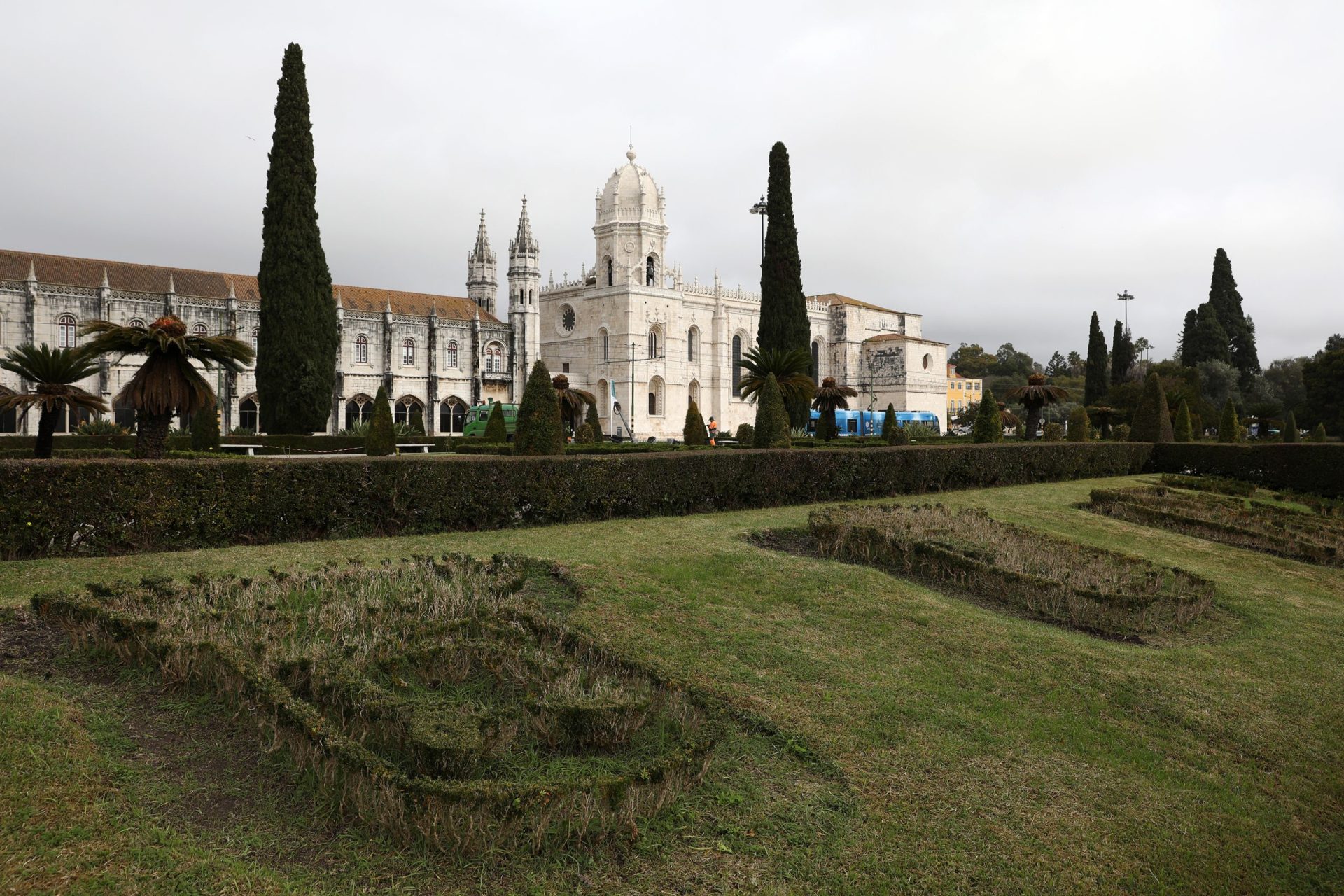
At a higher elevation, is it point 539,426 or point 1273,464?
point 539,426

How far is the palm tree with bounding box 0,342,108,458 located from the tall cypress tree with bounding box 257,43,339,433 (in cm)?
1358

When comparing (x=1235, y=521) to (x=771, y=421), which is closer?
(x=1235, y=521)

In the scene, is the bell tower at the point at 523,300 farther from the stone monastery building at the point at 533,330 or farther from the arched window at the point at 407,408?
the arched window at the point at 407,408

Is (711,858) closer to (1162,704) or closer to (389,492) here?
(1162,704)

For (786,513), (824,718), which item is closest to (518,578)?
(824,718)

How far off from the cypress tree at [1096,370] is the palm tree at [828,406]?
1146 inches

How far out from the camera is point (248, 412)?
45500 mm

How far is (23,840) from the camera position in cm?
334

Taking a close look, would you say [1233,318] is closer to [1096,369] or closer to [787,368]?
[1096,369]

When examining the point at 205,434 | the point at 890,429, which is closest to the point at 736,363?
the point at 890,429

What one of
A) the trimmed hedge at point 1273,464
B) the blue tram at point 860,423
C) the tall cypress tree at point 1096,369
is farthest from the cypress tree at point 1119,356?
the trimmed hedge at point 1273,464

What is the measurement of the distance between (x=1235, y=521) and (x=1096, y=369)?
4146 centimetres

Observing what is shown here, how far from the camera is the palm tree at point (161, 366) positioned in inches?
439

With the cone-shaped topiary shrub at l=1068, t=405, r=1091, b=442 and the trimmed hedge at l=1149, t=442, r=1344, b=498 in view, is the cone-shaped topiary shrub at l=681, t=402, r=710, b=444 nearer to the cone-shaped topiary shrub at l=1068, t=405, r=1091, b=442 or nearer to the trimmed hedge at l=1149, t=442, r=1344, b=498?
the cone-shaped topiary shrub at l=1068, t=405, r=1091, b=442
